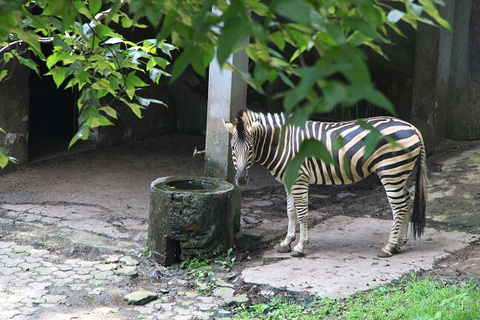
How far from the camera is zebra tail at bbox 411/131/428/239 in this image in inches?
280

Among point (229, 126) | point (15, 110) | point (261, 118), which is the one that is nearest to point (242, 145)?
point (229, 126)

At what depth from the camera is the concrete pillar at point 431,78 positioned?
10289 mm

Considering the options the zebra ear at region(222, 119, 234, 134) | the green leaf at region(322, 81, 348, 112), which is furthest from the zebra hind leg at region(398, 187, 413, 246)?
the green leaf at region(322, 81, 348, 112)

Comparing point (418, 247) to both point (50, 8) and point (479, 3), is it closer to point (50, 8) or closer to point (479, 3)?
point (479, 3)

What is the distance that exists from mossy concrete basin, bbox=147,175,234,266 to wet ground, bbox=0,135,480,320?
220mm

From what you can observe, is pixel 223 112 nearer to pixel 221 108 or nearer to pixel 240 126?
pixel 221 108

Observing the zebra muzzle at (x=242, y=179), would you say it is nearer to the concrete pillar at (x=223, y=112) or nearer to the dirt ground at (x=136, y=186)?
the concrete pillar at (x=223, y=112)

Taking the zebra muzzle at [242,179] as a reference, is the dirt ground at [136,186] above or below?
below

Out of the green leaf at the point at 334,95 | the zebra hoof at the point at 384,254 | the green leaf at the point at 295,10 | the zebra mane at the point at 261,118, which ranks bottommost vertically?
the zebra hoof at the point at 384,254

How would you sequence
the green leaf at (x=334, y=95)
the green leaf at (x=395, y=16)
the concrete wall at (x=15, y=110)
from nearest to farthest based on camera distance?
1. the green leaf at (x=334, y=95)
2. the green leaf at (x=395, y=16)
3. the concrete wall at (x=15, y=110)

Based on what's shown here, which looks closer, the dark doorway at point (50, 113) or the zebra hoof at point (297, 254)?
the zebra hoof at point (297, 254)

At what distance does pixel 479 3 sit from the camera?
10367 mm

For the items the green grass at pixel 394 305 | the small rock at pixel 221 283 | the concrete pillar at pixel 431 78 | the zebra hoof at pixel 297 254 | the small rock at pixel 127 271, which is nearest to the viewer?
the green grass at pixel 394 305

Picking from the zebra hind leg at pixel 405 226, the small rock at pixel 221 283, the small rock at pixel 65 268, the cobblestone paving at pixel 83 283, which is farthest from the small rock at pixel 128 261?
the zebra hind leg at pixel 405 226
